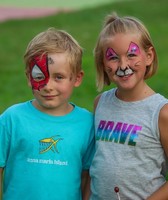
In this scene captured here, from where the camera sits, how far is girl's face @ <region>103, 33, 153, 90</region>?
364 centimetres

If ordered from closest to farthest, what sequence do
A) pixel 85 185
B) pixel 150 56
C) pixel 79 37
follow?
pixel 150 56 → pixel 85 185 → pixel 79 37

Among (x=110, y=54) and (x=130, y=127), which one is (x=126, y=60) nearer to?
(x=110, y=54)

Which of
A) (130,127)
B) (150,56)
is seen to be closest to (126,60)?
(150,56)

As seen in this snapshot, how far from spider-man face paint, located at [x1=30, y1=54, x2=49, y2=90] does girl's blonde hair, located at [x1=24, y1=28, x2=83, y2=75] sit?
0.10 ft

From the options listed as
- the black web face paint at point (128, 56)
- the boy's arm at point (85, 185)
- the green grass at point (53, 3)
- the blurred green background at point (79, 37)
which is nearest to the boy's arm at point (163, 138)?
the black web face paint at point (128, 56)

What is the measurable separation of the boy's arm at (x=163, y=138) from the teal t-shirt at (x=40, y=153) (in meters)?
0.46

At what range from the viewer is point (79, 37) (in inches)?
587

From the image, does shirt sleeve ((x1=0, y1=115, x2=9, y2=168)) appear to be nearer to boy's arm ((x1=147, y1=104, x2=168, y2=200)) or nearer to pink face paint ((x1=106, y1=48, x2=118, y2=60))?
pink face paint ((x1=106, y1=48, x2=118, y2=60))

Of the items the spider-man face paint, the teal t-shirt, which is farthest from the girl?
the spider-man face paint

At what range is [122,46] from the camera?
145 inches

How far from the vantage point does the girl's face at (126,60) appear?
3.64 m

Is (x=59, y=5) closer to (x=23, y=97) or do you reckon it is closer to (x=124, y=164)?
(x=23, y=97)

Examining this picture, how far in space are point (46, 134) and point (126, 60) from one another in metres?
0.62

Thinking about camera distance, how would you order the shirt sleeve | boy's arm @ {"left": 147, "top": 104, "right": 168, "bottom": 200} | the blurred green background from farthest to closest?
the blurred green background, the shirt sleeve, boy's arm @ {"left": 147, "top": 104, "right": 168, "bottom": 200}
